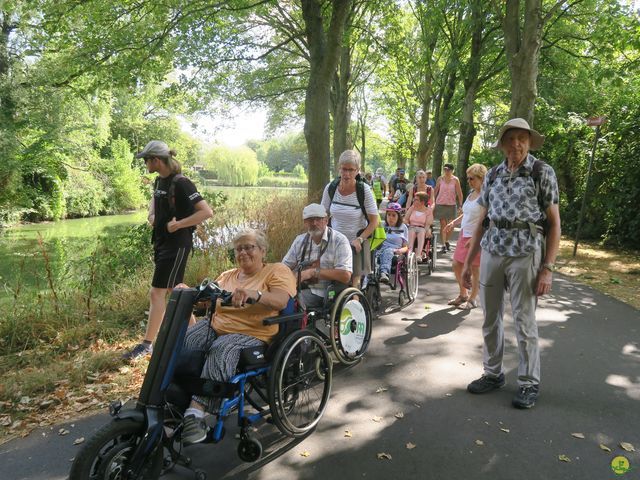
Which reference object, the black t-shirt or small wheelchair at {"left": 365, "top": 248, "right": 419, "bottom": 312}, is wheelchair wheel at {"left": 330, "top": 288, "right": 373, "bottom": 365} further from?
the black t-shirt

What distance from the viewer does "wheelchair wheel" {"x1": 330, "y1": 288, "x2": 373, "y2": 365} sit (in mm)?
4055

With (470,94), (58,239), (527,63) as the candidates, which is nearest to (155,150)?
(527,63)

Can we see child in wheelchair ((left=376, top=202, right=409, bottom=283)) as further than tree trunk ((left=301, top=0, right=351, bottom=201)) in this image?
No

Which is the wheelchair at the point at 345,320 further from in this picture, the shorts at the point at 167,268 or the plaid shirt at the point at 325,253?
the shorts at the point at 167,268

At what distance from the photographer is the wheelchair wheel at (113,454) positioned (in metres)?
2.05

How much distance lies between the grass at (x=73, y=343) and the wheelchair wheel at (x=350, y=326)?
175cm

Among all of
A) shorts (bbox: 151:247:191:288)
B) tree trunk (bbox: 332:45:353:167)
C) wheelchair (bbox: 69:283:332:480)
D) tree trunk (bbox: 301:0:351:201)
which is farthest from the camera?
tree trunk (bbox: 332:45:353:167)

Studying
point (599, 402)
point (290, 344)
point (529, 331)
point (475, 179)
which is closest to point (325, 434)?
point (290, 344)

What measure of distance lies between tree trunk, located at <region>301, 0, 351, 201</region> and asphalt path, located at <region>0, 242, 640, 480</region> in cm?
527

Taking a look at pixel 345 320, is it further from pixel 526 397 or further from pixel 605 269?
pixel 605 269

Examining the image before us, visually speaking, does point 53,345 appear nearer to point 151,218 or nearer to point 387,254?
point 151,218

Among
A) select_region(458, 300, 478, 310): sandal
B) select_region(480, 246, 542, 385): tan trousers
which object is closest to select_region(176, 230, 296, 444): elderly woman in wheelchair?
select_region(480, 246, 542, 385): tan trousers

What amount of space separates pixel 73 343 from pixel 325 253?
9.74ft

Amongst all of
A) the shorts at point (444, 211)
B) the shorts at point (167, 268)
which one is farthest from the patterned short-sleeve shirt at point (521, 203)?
the shorts at point (444, 211)
